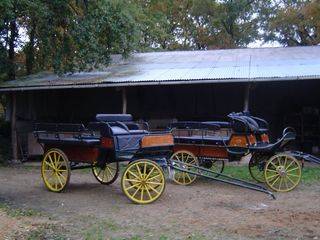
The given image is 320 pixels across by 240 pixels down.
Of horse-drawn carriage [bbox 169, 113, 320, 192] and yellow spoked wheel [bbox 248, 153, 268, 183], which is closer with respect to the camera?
horse-drawn carriage [bbox 169, 113, 320, 192]

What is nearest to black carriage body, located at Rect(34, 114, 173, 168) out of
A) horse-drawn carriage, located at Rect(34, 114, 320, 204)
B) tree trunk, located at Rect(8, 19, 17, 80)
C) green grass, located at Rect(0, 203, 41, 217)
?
horse-drawn carriage, located at Rect(34, 114, 320, 204)

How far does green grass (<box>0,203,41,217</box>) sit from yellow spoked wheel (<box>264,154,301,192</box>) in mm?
4829

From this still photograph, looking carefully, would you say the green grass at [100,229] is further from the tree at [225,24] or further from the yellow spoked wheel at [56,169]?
the tree at [225,24]

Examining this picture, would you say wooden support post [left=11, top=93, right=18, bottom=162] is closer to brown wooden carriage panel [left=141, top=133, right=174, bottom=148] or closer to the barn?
the barn

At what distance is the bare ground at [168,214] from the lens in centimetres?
698

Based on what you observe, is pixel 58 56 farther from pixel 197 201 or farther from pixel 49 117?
pixel 197 201

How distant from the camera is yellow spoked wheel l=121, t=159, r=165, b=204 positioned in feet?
30.0

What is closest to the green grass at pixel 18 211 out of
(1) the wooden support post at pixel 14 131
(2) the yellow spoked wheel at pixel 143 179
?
(2) the yellow spoked wheel at pixel 143 179

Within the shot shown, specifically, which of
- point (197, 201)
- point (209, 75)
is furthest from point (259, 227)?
point (209, 75)

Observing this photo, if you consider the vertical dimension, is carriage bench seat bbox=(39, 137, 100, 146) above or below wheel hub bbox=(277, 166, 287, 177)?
above

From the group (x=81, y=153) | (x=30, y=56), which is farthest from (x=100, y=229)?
(x=30, y=56)

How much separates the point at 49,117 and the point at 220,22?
708 inches

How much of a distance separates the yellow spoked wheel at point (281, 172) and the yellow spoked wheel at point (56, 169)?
4.18m

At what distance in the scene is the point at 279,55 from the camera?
18078 millimetres
